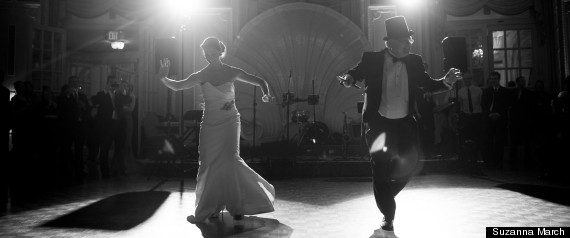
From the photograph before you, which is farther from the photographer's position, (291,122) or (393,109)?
(291,122)

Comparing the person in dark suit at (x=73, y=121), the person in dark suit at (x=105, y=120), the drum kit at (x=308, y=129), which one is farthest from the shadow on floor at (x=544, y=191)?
the person in dark suit at (x=73, y=121)

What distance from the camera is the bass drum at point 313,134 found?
27.5 feet

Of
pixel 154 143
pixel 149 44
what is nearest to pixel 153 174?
pixel 154 143

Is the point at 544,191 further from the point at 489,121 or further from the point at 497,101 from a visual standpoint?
the point at 497,101

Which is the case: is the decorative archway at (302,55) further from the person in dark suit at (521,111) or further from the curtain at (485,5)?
the person in dark suit at (521,111)

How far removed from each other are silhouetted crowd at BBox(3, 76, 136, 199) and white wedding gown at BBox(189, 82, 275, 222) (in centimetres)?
335

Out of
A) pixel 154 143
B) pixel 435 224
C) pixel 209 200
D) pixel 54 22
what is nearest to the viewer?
pixel 435 224

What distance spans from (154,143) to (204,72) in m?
5.17

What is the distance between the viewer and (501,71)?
943 centimetres

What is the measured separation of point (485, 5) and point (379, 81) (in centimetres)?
659

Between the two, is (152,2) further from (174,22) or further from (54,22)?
(54,22)

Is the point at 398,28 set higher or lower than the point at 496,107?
higher

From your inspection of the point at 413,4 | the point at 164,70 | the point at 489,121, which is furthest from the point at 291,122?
the point at 164,70

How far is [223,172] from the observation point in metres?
3.41
